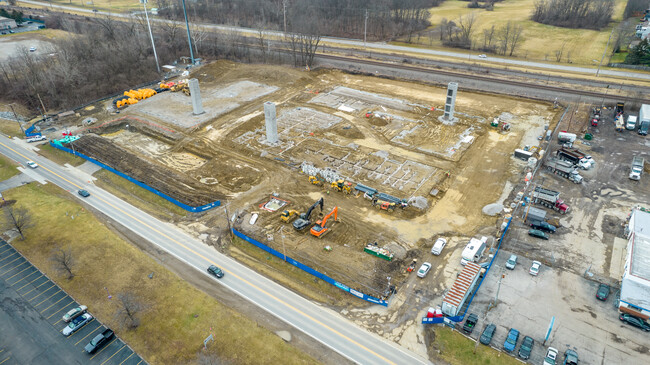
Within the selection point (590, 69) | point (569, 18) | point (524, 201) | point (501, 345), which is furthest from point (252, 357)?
point (569, 18)

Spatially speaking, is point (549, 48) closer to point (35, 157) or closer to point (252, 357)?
point (252, 357)

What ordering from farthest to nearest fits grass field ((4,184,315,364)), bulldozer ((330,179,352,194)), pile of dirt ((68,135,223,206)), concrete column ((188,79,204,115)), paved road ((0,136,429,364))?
concrete column ((188,79,204,115))
pile of dirt ((68,135,223,206))
bulldozer ((330,179,352,194))
paved road ((0,136,429,364))
grass field ((4,184,315,364))

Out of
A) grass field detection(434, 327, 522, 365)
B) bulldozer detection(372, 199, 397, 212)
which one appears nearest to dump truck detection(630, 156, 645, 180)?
bulldozer detection(372, 199, 397, 212)

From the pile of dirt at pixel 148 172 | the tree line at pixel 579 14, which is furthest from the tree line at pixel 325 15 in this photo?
the pile of dirt at pixel 148 172

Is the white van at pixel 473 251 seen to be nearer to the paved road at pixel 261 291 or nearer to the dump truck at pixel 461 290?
the dump truck at pixel 461 290

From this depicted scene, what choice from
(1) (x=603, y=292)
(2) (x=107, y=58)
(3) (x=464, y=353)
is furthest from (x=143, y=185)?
(1) (x=603, y=292)

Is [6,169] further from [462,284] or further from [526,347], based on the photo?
[526,347]

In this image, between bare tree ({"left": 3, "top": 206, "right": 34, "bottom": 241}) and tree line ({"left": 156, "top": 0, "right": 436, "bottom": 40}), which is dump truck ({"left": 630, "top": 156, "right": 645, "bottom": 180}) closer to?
bare tree ({"left": 3, "top": 206, "right": 34, "bottom": 241})
